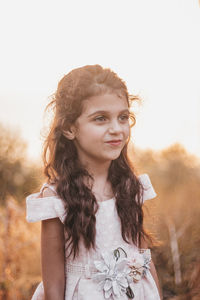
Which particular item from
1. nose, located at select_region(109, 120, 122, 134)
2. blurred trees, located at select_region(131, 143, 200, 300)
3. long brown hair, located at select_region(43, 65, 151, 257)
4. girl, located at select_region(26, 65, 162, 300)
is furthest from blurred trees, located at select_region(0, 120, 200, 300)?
nose, located at select_region(109, 120, 122, 134)

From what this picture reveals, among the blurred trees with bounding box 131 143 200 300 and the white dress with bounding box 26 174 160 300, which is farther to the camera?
the blurred trees with bounding box 131 143 200 300

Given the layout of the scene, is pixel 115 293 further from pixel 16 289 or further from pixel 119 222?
pixel 16 289

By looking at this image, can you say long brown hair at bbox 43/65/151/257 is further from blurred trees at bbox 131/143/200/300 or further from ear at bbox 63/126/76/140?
blurred trees at bbox 131/143/200/300

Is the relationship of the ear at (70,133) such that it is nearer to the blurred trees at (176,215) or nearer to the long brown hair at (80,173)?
the long brown hair at (80,173)

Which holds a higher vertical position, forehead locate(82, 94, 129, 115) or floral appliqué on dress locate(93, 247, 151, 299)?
forehead locate(82, 94, 129, 115)

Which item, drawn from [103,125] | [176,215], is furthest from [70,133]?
[176,215]

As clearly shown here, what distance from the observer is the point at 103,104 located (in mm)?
1463

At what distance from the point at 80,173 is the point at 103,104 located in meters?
0.35

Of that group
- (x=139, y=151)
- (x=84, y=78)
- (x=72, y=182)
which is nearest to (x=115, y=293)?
(x=72, y=182)

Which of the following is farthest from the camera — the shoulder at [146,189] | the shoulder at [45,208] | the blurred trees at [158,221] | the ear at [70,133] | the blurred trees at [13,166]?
the blurred trees at [13,166]

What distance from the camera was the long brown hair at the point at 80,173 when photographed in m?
1.50

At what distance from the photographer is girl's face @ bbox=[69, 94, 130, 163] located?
1.46 meters

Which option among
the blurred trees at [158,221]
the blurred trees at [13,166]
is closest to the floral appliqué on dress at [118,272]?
the blurred trees at [158,221]

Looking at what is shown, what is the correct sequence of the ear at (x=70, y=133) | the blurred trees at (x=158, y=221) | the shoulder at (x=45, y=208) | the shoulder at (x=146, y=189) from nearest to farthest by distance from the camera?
the shoulder at (x=45, y=208), the ear at (x=70, y=133), the shoulder at (x=146, y=189), the blurred trees at (x=158, y=221)
